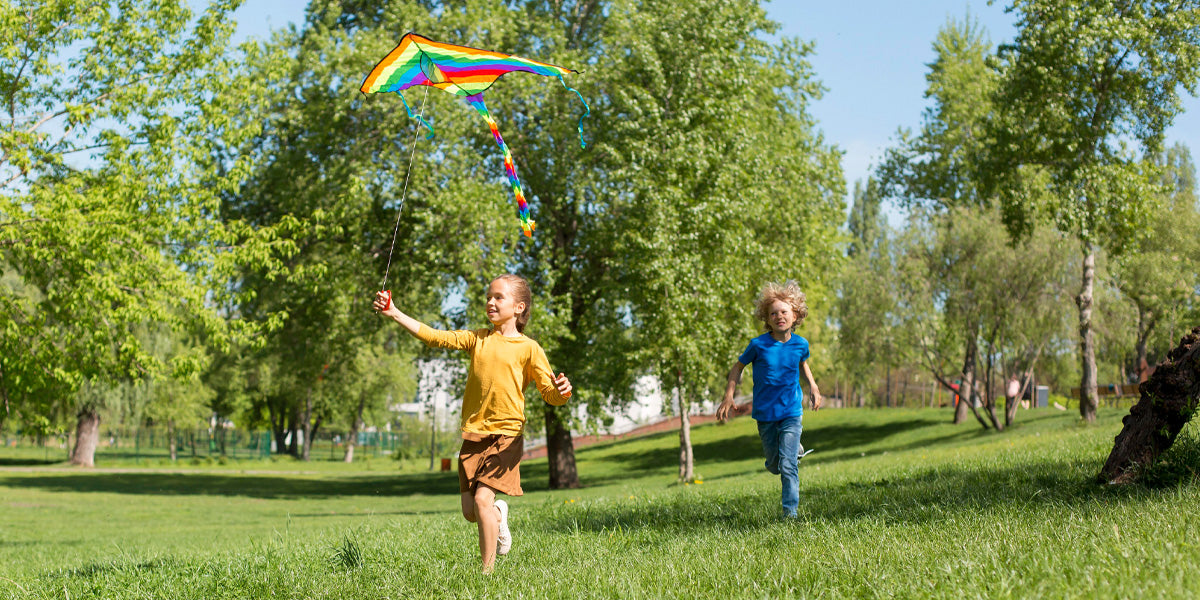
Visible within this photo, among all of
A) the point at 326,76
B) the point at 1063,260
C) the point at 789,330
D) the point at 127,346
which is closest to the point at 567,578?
the point at 789,330

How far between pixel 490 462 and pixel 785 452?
2.48 m

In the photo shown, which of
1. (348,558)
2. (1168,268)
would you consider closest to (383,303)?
(348,558)

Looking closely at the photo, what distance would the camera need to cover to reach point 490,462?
5367 mm

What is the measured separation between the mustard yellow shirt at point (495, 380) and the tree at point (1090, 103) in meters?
19.3

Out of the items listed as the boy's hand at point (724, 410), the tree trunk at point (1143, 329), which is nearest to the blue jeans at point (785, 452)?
the boy's hand at point (724, 410)

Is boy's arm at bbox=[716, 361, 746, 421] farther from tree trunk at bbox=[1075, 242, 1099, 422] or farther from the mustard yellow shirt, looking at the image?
tree trunk at bbox=[1075, 242, 1099, 422]

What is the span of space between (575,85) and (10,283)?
55.1 feet

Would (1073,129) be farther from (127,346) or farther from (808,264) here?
(127,346)

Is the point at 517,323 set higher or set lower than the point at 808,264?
lower

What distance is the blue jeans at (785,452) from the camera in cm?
668

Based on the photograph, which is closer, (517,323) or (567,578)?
(567,578)

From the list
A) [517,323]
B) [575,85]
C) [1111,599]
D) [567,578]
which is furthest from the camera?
[575,85]

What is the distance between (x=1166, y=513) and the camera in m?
4.73

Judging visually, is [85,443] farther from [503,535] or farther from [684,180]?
[503,535]
